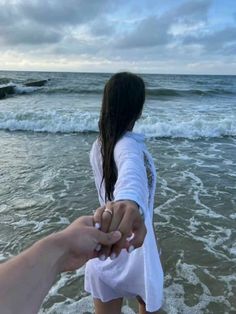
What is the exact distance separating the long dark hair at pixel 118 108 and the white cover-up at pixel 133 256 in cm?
7

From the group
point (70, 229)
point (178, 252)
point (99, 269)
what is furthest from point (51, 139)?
point (70, 229)

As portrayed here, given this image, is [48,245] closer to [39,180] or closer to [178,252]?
[178,252]

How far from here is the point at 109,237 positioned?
1.27m

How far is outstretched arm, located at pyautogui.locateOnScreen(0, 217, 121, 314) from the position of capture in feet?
3.06

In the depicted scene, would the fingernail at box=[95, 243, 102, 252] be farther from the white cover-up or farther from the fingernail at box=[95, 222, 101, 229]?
the white cover-up

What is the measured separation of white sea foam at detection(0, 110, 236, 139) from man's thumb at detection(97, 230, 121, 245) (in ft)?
39.2

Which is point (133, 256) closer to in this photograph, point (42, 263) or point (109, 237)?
point (109, 237)

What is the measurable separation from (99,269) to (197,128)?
1248 centimetres

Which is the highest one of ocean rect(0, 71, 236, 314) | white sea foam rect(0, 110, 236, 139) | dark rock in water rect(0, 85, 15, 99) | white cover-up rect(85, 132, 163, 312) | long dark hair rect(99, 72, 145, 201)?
long dark hair rect(99, 72, 145, 201)

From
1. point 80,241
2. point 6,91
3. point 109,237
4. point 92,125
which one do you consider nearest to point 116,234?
point 109,237

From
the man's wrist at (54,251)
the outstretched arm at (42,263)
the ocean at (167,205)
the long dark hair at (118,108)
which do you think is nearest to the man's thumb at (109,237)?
the outstretched arm at (42,263)

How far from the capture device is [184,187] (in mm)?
7031

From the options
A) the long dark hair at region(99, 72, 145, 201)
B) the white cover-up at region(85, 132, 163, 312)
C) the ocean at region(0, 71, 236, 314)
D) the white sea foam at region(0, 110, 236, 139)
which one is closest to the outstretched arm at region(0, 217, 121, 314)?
the white cover-up at region(85, 132, 163, 312)

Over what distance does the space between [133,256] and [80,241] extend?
783 millimetres
